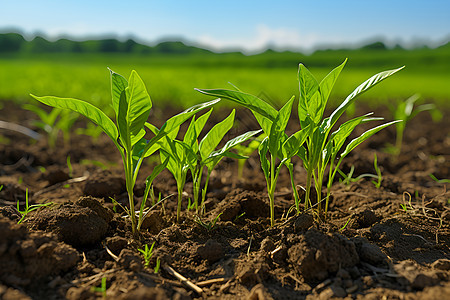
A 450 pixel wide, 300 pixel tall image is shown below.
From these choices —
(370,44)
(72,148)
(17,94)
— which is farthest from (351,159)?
(370,44)

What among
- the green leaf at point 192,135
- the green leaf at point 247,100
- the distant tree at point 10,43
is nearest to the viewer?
the green leaf at point 247,100

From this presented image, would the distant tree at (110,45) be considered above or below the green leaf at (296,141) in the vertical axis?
above

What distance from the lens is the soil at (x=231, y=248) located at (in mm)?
1308

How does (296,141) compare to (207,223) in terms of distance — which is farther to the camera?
(207,223)

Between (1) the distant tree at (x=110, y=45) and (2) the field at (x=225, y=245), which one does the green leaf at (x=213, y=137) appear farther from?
(1) the distant tree at (x=110, y=45)

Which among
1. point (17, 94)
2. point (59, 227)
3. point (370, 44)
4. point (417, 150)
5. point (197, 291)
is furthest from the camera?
point (370, 44)

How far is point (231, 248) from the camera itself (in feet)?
5.21

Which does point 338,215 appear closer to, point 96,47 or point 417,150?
point 417,150

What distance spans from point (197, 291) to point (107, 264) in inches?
13.7

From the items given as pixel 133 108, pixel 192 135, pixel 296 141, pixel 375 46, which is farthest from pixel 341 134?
pixel 375 46

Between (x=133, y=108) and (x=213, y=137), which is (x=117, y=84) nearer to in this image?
(x=133, y=108)

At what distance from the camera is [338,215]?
1930 mm

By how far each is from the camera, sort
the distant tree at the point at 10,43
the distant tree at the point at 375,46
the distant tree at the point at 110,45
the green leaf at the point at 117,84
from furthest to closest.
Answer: the distant tree at the point at 110,45
the distant tree at the point at 375,46
the distant tree at the point at 10,43
the green leaf at the point at 117,84

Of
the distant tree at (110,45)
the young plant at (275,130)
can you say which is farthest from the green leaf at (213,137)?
the distant tree at (110,45)
